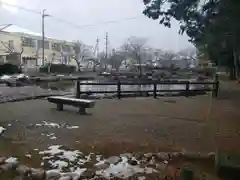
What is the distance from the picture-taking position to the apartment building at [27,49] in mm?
45000

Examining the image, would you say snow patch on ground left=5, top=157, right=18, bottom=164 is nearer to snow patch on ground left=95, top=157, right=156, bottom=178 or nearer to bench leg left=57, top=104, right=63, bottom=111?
snow patch on ground left=95, top=157, right=156, bottom=178

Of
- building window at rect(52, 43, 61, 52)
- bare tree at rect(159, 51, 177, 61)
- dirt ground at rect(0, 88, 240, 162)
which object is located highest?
building window at rect(52, 43, 61, 52)

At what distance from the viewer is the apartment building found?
45000mm

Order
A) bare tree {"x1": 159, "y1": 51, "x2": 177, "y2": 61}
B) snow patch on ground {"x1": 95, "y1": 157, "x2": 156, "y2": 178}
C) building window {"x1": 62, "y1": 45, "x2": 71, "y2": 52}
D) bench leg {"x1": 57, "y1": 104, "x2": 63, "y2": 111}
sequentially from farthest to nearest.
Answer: bare tree {"x1": 159, "y1": 51, "x2": 177, "y2": 61}
building window {"x1": 62, "y1": 45, "x2": 71, "y2": 52}
bench leg {"x1": 57, "y1": 104, "x2": 63, "y2": 111}
snow patch on ground {"x1": 95, "y1": 157, "x2": 156, "y2": 178}

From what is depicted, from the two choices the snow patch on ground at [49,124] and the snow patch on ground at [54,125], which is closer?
the snow patch on ground at [54,125]

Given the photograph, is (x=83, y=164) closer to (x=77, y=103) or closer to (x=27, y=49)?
(x=77, y=103)

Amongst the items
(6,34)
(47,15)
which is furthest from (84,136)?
(6,34)

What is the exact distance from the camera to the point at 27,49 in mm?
53031

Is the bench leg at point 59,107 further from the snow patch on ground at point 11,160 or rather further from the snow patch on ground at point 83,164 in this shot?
the snow patch on ground at point 11,160

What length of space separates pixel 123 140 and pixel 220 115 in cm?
508

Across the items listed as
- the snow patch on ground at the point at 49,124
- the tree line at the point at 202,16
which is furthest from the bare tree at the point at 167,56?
the snow patch on ground at the point at 49,124

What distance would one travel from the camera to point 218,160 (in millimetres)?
4652

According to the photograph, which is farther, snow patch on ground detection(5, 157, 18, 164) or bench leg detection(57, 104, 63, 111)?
bench leg detection(57, 104, 63, 111)

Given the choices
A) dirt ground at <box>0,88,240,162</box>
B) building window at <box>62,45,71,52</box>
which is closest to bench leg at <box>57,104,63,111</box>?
dirt ground at <box>0,88,240,162</box>
